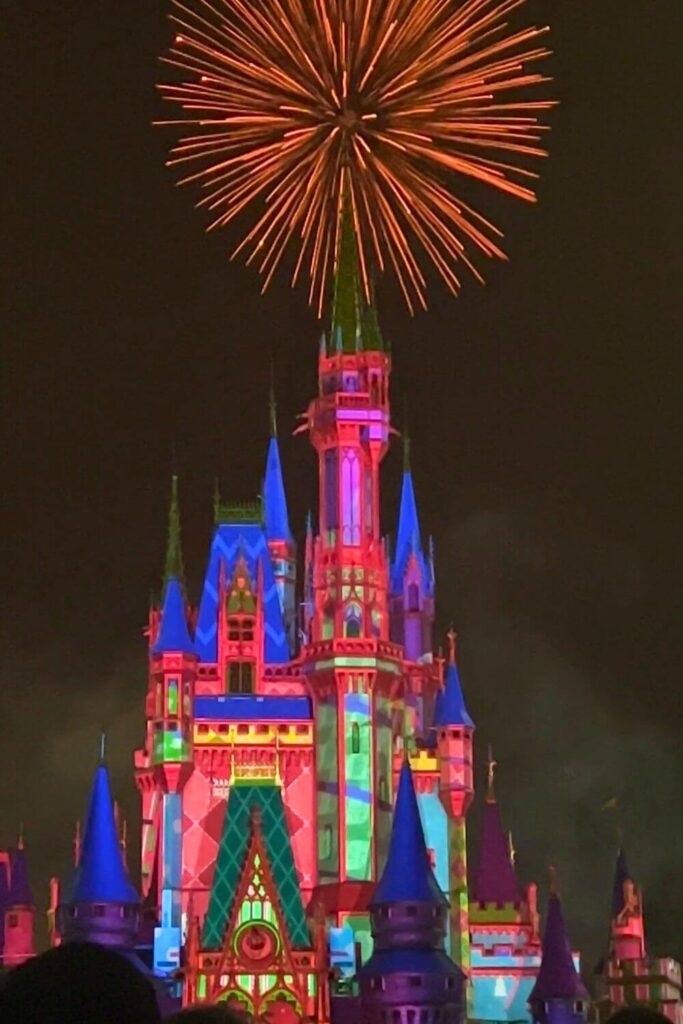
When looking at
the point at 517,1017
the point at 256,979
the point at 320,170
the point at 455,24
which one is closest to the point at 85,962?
the point at 455,24

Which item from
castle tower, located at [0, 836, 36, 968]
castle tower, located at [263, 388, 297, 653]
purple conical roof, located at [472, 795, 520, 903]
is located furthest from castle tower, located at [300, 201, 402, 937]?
castle tower, located at [0, 836, 36, 968]

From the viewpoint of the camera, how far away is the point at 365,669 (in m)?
34.3

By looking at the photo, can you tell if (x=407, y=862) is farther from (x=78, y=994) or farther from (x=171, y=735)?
(x=78, y=994)

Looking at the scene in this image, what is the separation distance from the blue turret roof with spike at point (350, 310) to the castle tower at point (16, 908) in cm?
1194

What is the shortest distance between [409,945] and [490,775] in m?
7.72

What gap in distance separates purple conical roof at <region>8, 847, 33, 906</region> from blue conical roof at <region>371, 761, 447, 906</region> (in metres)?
7.27

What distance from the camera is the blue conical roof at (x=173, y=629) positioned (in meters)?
35.0

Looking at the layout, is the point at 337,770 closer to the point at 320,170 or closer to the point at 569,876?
the point at 569,876

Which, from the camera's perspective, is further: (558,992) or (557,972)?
(557,972)

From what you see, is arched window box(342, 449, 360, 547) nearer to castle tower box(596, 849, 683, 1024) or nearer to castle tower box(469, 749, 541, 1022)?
castle tower box(469, 749, 541, 1022)

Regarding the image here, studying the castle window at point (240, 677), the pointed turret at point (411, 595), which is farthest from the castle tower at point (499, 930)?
the castle window at point (240, 677)

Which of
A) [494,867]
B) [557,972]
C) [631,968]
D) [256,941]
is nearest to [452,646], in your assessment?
[494,867]

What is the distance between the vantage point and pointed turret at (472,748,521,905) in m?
38.1

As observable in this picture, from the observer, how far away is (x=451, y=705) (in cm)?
3569
